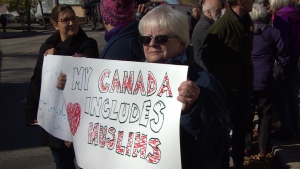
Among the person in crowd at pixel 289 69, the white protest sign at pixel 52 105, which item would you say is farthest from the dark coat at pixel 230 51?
the white protest sign at pixel 52 105

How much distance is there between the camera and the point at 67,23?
3.52 m

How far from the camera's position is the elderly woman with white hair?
6.87 feet

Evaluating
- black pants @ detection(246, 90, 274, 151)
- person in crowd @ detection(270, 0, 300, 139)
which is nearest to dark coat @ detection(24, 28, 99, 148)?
black pants @ detection(246, 90, 274, 151)

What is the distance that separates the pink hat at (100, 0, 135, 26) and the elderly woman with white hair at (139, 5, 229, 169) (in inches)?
20.9

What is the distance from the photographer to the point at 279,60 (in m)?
5.33

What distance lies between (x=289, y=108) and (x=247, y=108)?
1.72 m

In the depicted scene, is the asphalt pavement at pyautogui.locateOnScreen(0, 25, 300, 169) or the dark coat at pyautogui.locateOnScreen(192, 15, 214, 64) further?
the dark coat at pyautogui.locateOnScreen(192, 15, 214, 64)

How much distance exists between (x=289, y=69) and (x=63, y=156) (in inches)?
130

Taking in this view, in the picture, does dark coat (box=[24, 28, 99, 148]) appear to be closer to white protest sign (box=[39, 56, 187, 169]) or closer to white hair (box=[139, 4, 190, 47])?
white protest sign (box=[39, 56, 187, 169])

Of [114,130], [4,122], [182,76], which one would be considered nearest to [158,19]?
[182,76]

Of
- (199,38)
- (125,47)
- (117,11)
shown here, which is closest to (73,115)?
(125,47)

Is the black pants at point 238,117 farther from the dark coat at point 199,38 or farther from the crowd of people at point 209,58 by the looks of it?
the dark coat at point 199,38

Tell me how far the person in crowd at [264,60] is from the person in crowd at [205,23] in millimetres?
551

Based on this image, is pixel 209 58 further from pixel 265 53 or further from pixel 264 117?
pixel 264 117
